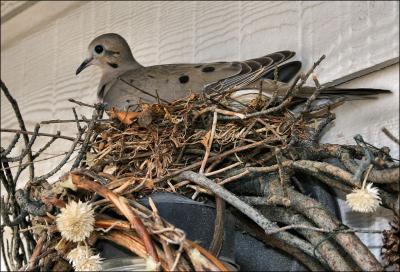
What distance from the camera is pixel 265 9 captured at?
2.42 metres

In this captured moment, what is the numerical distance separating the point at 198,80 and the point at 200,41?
1.26 ft

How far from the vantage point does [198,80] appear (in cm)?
222

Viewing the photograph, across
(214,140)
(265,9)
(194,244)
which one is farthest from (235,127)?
(265,9)

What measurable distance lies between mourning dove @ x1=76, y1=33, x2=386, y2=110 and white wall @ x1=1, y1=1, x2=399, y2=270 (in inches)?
3.9

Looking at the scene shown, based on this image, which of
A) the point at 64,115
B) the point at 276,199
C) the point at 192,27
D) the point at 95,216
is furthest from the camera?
the point at 64,115

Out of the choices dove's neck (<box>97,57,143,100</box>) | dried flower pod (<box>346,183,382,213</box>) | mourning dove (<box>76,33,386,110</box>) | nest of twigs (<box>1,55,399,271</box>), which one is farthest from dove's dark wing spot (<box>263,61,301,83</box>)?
dried flower pod (<box>346,183,382,213</box>)

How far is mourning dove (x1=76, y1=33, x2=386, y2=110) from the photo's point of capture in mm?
2057

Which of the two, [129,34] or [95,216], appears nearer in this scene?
[95,216]

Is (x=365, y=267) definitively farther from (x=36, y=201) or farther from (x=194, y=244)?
(x=36, y=201)

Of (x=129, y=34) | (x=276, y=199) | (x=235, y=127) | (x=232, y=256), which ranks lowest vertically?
(x=232, y=256)

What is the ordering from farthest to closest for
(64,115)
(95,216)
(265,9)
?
(64,115), (265,9), (95,216)

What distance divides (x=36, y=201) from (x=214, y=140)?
453mm

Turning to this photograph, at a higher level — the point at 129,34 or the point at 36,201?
the point at 129,34

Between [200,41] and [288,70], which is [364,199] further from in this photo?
[200,41]
